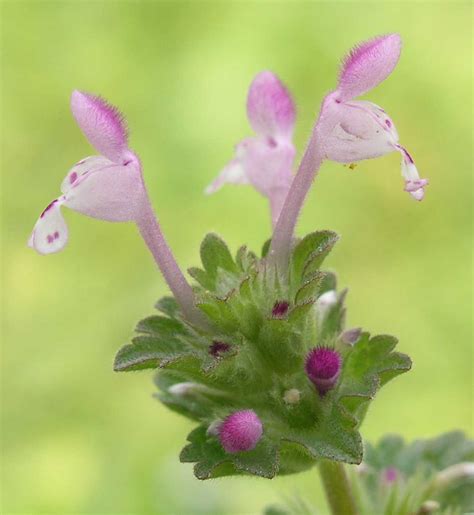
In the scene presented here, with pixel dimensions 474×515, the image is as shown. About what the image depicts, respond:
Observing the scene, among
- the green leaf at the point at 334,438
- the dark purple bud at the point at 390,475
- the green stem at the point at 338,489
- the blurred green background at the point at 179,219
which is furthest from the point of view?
Result: the blurred green background at the point at 179,219

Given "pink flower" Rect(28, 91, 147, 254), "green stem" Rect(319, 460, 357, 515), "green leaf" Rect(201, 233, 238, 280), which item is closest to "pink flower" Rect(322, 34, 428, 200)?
"green leaf" Rect(201, 233, 238, 280)

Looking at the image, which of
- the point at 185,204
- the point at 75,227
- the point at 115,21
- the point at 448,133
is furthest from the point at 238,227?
the point at 115,21

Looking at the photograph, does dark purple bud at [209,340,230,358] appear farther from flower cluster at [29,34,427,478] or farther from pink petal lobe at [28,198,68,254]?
pink petal lobe at [28,198,68,254]

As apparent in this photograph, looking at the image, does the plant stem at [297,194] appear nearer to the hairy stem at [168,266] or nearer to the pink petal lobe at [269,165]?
the hairy stem at [168,266]

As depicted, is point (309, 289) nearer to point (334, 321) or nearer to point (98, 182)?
point (334, 321)

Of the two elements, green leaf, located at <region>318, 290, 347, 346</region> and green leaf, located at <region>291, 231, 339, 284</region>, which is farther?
green leaf, located at <region>318, 290, 347, 346</region>

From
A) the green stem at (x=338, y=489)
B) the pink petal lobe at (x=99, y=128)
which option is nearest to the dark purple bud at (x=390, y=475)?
the green stem at (x=338, y=489)
